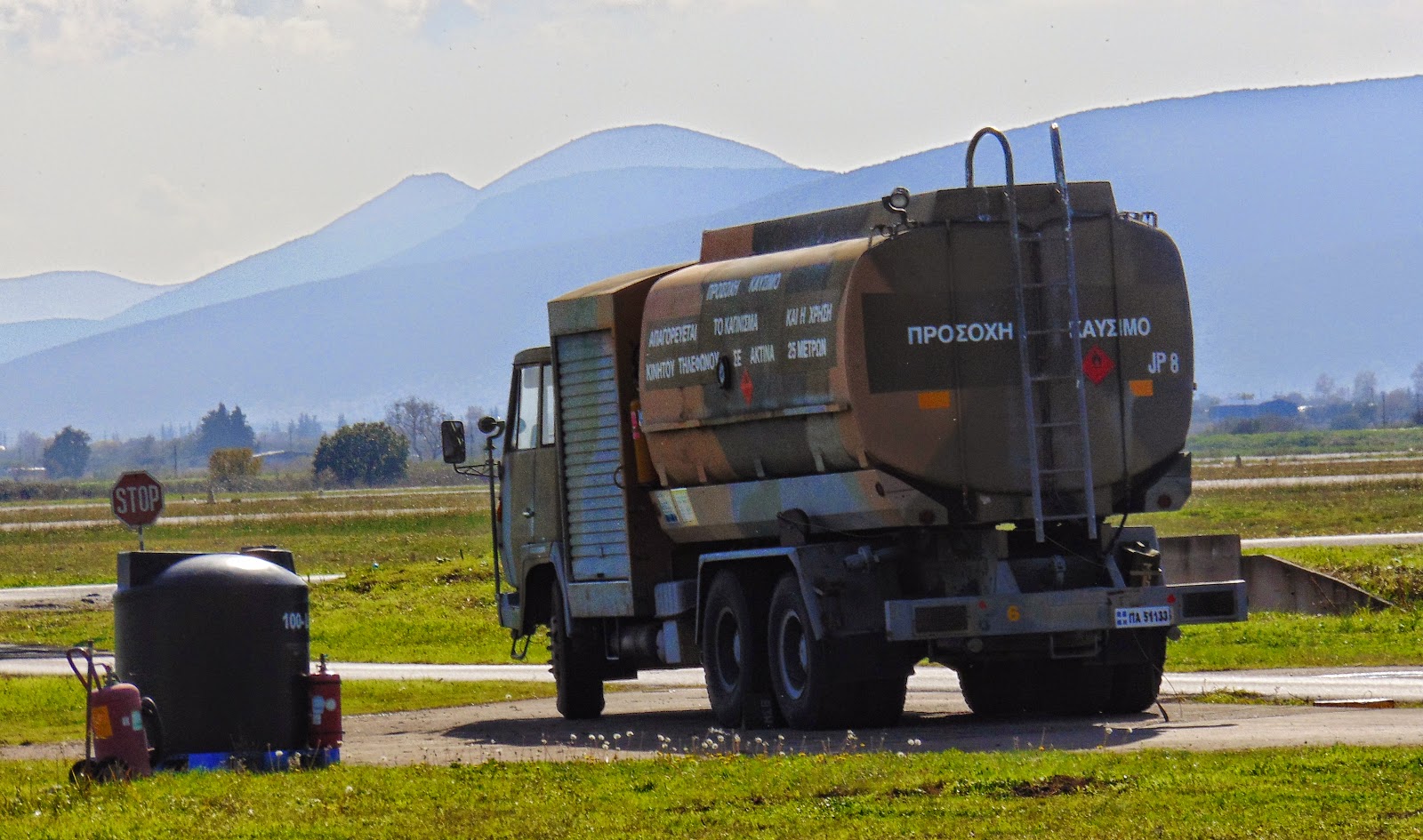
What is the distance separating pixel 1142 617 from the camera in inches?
603

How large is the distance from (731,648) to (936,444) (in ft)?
10.8

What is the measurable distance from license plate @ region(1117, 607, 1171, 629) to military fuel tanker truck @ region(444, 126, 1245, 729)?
0.9 inches

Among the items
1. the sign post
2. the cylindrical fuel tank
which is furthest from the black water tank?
the sign post

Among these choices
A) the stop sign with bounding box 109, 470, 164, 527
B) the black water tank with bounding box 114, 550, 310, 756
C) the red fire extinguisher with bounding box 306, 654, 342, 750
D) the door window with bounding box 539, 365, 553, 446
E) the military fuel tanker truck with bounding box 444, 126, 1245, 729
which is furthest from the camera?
the stop sign with bounding box 109, 470, 164, 527

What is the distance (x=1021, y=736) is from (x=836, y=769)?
2.99 m

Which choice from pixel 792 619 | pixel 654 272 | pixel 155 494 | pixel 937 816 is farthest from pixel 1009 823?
pixel 155 494

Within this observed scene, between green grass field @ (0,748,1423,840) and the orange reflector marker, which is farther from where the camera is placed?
the orange reflector marker

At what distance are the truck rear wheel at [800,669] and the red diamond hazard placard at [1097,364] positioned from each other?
109 inches

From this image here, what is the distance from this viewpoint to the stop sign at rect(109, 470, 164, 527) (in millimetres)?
28281

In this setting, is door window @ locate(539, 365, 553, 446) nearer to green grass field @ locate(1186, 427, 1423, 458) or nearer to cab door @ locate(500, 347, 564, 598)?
cab door @ locate(500, 347, 564, 598)

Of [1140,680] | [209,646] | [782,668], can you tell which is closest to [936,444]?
[782,668]

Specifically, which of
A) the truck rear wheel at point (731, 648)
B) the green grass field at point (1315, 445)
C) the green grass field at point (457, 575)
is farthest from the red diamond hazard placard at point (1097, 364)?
the green grass field at point (1315, 445)

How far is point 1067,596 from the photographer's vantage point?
49.9 feet

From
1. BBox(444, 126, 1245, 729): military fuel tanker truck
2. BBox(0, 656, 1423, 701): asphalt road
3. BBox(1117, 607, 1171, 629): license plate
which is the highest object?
BBox(444, 126, 1245, 729): military fuel tanker truck
